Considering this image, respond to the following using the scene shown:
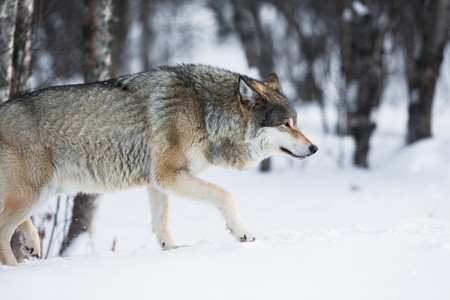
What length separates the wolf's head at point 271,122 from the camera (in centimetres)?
475

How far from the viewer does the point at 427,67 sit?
1130cm

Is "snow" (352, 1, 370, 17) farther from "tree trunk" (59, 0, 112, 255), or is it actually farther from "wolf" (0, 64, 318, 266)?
"wolf" (0, 64, 318, 266)

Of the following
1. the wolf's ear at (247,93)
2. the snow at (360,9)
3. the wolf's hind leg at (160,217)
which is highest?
the snow at (360,9)

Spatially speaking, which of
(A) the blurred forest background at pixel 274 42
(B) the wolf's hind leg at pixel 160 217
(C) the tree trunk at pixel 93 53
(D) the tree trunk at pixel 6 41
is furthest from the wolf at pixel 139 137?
(C) the tree trunk at pixel 93 53

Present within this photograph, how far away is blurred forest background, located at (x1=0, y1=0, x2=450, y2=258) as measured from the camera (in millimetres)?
6484

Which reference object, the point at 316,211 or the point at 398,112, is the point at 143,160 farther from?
the point at 398,112

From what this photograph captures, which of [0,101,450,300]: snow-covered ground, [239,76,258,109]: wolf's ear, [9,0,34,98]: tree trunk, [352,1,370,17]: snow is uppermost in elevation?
[352,1,370,17]: snow

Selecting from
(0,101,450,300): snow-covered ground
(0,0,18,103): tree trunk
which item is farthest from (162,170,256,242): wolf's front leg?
(0,0,18,103): tree trunk

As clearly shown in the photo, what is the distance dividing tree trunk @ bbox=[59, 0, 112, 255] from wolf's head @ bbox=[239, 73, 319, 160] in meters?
2.53

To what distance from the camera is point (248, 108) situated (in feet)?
16.1

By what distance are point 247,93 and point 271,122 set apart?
0.32 meters

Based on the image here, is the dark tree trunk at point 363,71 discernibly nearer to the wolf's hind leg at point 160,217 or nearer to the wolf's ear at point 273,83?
the wolf's ear at point 273,83

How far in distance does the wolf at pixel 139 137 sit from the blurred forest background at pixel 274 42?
1123 millimetres

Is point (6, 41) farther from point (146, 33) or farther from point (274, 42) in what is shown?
point (146, 33)
